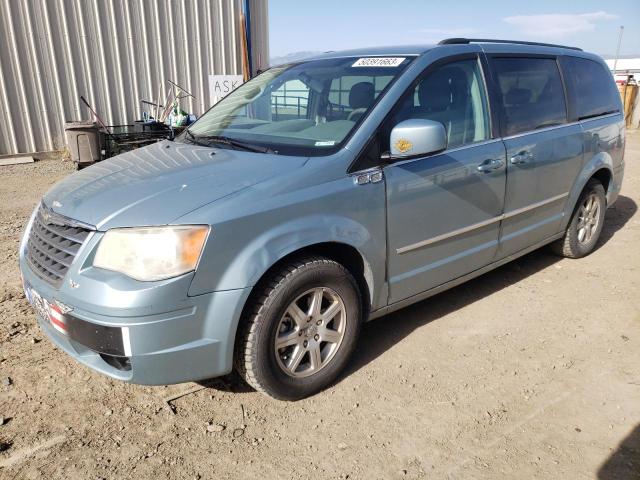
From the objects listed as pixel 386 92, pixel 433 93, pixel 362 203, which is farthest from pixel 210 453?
pixel 433 93

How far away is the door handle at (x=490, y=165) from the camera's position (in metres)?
3.30

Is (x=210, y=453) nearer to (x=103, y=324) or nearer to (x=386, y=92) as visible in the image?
(x=103, y=324)

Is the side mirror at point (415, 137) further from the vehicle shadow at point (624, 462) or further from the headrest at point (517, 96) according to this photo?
the vehicle shadow at point (624, 462)

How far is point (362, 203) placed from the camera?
107 inches

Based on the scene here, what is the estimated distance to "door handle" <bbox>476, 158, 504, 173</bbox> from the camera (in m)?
3.30

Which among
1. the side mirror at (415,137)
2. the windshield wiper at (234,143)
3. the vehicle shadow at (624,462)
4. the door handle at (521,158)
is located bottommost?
the vehicle shadow at (624,462)

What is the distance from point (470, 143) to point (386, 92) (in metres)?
0.75

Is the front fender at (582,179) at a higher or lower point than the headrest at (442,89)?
lower

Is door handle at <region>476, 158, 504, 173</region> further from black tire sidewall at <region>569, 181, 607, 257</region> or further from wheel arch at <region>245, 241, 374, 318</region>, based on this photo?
black tire sidewall at <region>569, 181, 607, 257</region>

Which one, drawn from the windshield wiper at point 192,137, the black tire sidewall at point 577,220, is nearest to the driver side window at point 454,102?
the windshield wiper at point 192,137

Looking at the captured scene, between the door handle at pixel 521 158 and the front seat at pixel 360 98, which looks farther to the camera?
the door handle at pixel 521 158

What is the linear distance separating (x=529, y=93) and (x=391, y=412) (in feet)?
8.50

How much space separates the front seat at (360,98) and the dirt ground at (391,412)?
1.47 m

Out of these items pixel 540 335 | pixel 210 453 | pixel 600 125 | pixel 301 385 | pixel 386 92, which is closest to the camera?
pixel 210 453
